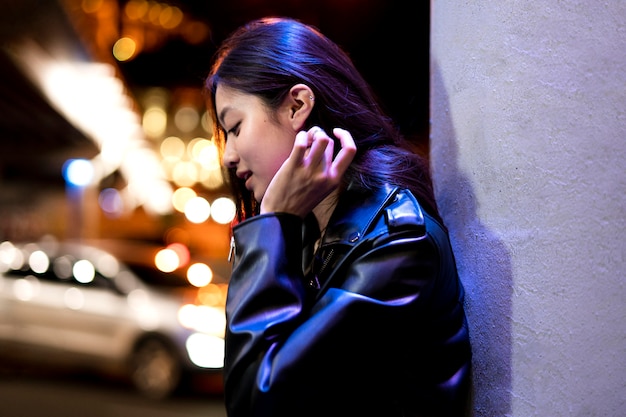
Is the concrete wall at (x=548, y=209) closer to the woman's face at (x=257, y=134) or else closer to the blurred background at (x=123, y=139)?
the woman's face at (x=257, y=134)

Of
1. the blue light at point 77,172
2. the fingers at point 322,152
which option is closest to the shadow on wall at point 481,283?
the fingers at point 322,152

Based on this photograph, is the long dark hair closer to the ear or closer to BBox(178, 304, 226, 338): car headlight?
the ear

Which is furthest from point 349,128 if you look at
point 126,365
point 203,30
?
point 203,30

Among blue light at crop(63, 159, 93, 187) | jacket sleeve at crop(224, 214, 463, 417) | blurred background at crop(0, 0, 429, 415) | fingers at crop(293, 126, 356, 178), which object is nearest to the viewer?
jacket sleeve at crop(224, 214, 463, 417)

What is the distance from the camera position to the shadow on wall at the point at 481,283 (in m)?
1.66

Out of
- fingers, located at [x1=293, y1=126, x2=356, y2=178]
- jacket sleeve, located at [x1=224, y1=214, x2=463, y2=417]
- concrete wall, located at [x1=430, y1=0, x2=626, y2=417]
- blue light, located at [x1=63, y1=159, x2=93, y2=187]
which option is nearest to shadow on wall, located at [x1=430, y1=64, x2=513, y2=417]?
concrete wall, located at [x1=430, y1=0, x2=626, y2=417]

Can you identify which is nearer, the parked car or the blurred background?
the parked car

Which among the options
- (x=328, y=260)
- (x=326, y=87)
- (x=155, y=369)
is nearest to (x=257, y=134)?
(x=326, y=87)

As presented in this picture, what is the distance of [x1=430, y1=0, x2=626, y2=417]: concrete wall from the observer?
1.47 metres

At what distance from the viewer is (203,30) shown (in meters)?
28.5

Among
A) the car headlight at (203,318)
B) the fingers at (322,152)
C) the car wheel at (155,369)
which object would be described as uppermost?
the fingers at (322,152)

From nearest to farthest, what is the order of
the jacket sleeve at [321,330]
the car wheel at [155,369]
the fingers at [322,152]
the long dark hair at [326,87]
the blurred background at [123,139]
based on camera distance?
the jacket sleeve at [321,330] < the fingers at [322,152] < the long dark hair at [326,87] < the car wheel at [155,369] < the blurred background at [123,139]

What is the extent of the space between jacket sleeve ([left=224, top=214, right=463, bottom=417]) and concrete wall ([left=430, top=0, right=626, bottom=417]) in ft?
0.68

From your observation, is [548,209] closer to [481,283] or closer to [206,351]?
[481,283]
